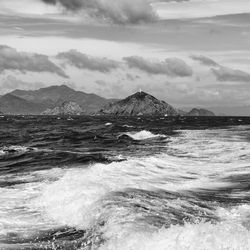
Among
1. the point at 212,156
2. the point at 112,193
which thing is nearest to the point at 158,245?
the point at 112,193

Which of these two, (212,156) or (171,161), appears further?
(212,156)

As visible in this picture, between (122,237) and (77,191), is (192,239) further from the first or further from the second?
(77,191)

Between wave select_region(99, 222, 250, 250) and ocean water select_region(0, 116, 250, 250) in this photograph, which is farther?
ocean water select_region(0, 116, 250, 250)

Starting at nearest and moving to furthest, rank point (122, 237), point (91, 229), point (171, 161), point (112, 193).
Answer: point (122, 237), point (91, 229), point (112, 193), point (171, 161)

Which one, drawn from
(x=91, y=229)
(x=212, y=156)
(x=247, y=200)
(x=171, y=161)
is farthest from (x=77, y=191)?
(x=212, y=156)

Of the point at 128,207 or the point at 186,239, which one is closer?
the point at 186,239

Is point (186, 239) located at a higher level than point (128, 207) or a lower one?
higher

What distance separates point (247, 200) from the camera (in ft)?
61.0

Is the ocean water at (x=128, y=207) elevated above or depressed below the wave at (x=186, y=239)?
below

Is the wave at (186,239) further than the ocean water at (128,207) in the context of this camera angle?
No

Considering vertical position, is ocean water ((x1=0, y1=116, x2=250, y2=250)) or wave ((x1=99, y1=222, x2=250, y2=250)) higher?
wave ((x1=99, y1=222, x2=250, y2=250))

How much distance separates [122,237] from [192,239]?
1.92m

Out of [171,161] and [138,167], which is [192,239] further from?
[171,161]

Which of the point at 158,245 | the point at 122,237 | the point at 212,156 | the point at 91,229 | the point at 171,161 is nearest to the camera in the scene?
the point at 158,245
